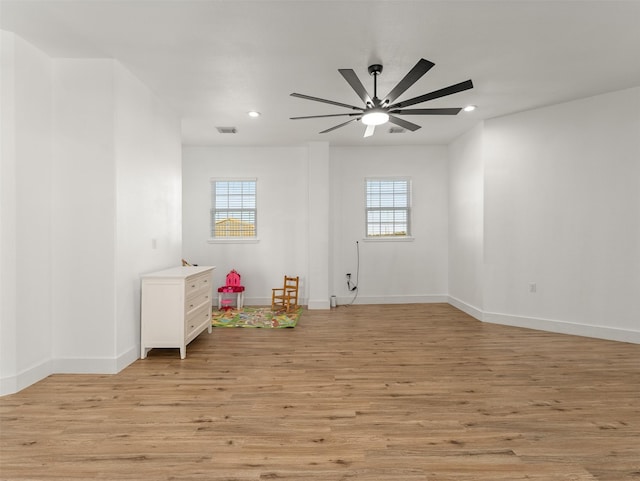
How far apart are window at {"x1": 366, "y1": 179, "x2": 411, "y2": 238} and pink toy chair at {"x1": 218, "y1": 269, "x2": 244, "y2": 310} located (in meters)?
2.66

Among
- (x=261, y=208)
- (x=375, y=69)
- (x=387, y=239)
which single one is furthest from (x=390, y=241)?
(x=375, y=69)

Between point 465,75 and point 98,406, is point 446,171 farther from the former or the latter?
point 98,406

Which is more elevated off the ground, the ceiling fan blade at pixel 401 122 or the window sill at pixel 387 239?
the ceiling fan blade at pixel 401 122

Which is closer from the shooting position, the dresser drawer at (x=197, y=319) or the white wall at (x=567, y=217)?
the dresser drawer at (x=197, y=319)

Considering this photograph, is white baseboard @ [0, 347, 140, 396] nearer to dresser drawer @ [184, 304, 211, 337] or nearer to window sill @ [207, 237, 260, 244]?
dresser drawer @ [184, 304, 211, 337]

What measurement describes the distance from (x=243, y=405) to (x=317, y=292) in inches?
145

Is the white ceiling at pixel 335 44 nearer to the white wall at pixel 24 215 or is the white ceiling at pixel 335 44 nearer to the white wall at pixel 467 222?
the white wall at pixel 24 215

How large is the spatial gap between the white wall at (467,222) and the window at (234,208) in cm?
381

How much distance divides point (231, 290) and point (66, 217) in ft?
10.2

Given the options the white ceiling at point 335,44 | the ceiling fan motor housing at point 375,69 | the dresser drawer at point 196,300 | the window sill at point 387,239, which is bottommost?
the dresser drawer at point 196,300

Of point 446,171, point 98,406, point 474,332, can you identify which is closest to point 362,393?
point 98,406

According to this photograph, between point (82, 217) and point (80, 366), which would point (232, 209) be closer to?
point (82, 217)

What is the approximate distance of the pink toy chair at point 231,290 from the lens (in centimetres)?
608

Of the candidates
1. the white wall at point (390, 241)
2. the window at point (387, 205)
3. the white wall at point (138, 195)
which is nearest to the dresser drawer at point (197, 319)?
the white wall at point (138, 195)
